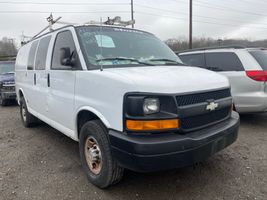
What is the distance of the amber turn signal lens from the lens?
2.43 meters

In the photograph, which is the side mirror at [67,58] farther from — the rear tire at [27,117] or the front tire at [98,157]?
→ the rear tire at [27,117]

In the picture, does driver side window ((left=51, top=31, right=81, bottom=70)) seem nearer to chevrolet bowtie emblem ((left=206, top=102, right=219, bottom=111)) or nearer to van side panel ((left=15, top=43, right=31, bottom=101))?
chevrolet bowtie emblem ((left=206, top=102, right=219, bottom=111))

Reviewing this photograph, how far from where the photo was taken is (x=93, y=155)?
121 inches

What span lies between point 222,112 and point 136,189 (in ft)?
4.77

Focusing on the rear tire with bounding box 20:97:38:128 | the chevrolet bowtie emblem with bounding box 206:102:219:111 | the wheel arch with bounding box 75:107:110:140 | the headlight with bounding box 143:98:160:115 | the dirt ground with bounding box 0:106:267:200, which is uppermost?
the headlight with bounding box 143:98:160:115

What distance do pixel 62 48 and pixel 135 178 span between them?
6.71 feet

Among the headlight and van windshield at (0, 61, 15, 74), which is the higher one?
van windshield at (0, 61, 15, 74)

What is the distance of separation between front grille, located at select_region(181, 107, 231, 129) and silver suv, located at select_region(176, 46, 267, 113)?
8.15ft

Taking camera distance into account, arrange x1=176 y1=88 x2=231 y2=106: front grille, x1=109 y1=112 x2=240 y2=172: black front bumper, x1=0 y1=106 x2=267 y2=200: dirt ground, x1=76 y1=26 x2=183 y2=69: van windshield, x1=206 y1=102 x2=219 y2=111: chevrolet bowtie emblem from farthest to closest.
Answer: x1=76 y1=26 x2=183 y2=69: van windshield, x1=0 y1=106 x2=267 y2=200: dirt ground, x1=206 y1=102 x2=219 y2=111: chevrolet bowtie emblem, x1=176 y1=88 x2=231 y2=106: front grille, x1=109 y1=112 x2=240 y2=172: black front bumper

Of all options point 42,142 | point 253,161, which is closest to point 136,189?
point 253,161

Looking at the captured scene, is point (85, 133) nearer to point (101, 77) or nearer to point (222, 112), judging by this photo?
point (101, 77)

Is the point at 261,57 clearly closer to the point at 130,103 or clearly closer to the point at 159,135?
the point at 159,135

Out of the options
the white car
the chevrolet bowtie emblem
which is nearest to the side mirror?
the white car

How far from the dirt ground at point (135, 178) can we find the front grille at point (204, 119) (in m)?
0.86
